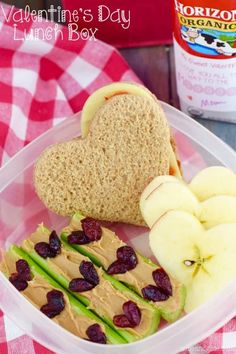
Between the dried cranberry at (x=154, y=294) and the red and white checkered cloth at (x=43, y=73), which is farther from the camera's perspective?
the red and white checkered cloth at (x=43, y=73)

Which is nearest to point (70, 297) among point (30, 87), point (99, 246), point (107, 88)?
point (99, 246)

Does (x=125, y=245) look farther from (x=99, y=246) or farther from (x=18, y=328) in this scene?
(x=18, y=328)

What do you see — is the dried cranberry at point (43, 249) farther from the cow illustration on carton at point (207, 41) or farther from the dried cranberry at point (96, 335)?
the cow illustration on carton at point (207, 41)

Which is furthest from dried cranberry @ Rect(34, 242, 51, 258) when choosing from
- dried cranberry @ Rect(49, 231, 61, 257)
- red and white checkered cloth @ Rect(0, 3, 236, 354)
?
red and white checkered cloth @ Rect(0, 3, 236, 354)

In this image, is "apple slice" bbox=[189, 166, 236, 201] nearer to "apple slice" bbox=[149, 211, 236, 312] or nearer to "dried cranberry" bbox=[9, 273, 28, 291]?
"apple slice" bbox=[149, 211, 236, 312]

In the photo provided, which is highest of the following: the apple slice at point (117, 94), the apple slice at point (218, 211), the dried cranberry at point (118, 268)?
the apple slice at point (117, 94)

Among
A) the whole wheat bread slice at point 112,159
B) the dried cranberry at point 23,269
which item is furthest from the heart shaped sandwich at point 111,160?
the dried cranberry at point 23,269
